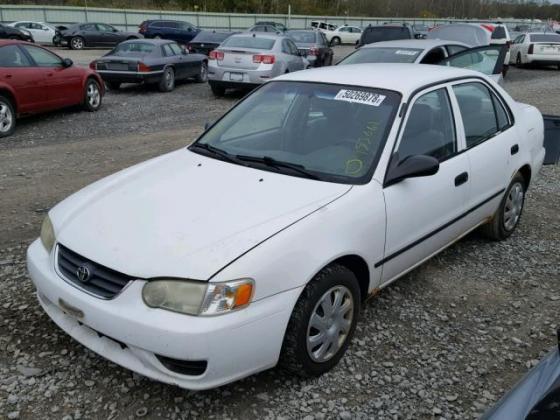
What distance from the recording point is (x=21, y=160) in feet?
24.3

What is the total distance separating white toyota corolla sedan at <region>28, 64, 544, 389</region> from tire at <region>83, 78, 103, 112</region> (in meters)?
7.66

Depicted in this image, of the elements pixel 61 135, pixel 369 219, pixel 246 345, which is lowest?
pixel 61 135

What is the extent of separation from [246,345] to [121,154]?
229 inches

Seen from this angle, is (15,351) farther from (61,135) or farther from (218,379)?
(61,135)

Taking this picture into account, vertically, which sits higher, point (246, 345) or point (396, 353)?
point (246, 345)

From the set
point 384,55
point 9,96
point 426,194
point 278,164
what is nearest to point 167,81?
point 9,96

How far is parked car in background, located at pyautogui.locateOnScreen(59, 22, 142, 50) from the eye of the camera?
2708 centimetres

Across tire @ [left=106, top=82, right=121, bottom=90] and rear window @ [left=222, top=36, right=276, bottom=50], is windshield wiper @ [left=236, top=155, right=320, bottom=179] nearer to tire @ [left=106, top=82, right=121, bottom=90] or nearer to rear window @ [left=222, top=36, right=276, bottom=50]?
Answer: rear window @ [left=222, top=36, right=276, bottom=50]

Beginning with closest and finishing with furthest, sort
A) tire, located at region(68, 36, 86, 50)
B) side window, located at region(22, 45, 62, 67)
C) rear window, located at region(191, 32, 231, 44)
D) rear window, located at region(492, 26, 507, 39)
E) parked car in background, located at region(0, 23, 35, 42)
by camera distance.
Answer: side window, located at region(22, 45, 62, 67), rear window, located at region(492, 26, 507, 39), rear window, located at region(191, 32, 231, 44), parked car in background, located at region(0, 23, 35, 42), tire, located at region(68, 36, 86, 50)

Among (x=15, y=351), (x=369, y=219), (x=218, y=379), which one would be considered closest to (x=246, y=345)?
(x=218, y=379)

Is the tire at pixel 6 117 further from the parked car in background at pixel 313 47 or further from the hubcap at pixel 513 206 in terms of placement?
the parked car in background at pixel 313 47

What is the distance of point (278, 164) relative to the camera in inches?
135

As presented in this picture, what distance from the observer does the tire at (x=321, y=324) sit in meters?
2.80

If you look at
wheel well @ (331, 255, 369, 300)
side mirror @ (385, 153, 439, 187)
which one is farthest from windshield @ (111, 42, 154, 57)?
wheel well @ (331, 255, 369, 300)
